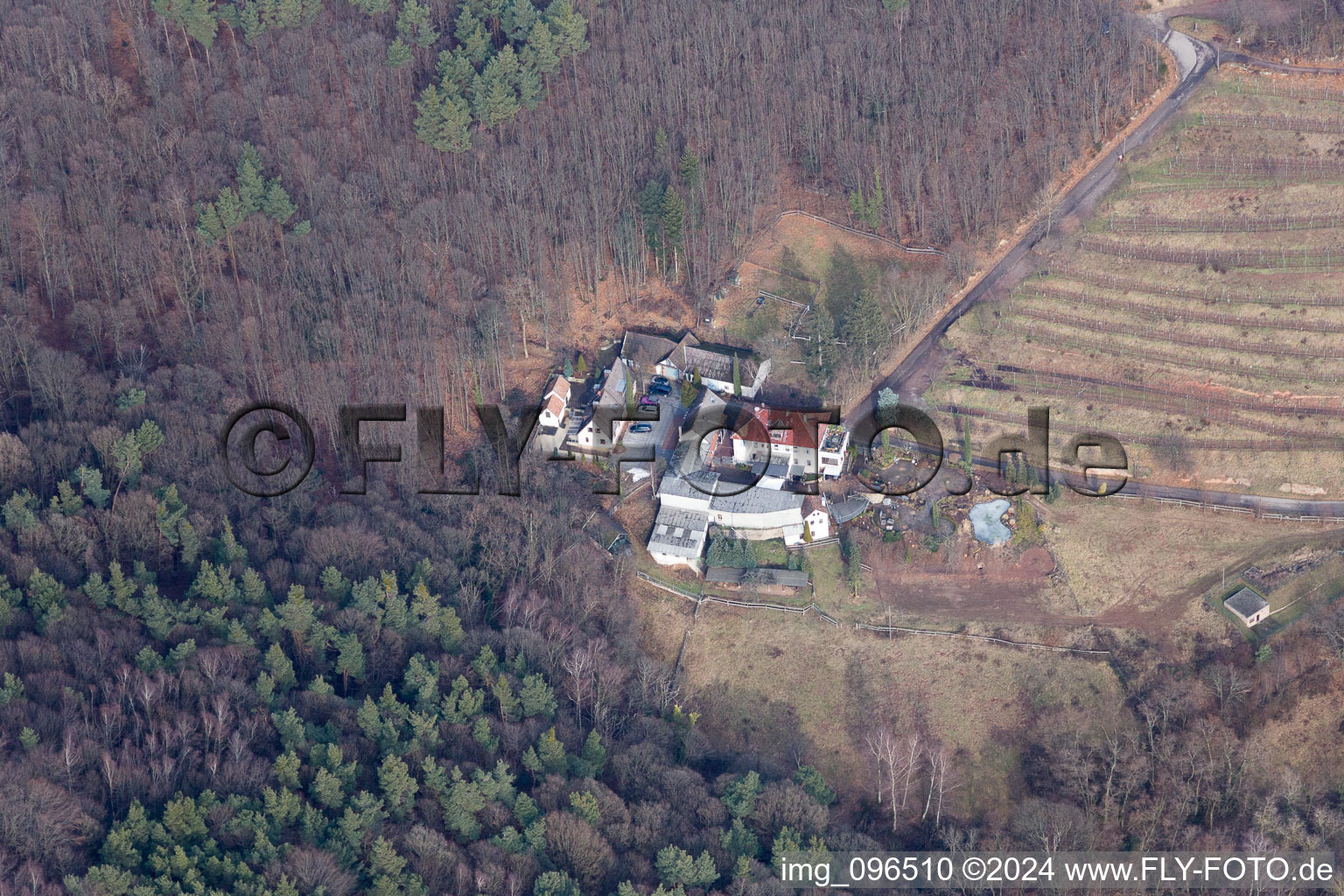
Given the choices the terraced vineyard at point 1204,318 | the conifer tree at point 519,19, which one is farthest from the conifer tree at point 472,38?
the terraced vineyard at point 1204,318

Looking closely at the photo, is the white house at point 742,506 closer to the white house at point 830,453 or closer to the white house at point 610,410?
the white house at point 830,453

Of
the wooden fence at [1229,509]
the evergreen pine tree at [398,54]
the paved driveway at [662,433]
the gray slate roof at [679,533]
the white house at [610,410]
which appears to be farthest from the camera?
the evergreen pine tree at [398,54]

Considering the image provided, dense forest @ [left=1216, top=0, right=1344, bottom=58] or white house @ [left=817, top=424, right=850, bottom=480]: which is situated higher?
dense forest @ [left=1216, top=0, right=1344, bottom=58]

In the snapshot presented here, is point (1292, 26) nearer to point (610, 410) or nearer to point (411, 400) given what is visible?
point (610, 410)

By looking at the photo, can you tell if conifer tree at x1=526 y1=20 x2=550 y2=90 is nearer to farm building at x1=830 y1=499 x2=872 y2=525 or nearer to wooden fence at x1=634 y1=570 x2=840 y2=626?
farm building at x1=830 y1=499 x2=872 y2=525

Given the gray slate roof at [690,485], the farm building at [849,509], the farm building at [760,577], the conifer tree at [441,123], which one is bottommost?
the farm building at [760,577]

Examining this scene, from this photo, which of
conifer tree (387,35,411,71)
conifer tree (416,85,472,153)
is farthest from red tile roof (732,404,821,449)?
conifer tree (387,35,411,71)

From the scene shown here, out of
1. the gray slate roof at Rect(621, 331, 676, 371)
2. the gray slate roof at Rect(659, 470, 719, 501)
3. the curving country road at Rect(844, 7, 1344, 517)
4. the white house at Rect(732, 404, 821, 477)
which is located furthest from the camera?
the gray slate roof at Rect(621, 331, 676, 371)
